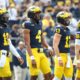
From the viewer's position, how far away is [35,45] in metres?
10.5

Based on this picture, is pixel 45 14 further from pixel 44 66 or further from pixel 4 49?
pixel 4 49

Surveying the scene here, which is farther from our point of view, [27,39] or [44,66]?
[44,66]

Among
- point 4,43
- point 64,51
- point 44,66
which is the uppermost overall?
point 4,43

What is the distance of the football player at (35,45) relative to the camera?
33.8ft

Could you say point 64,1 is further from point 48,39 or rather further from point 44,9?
point 48,39

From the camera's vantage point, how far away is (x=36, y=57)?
1039cm

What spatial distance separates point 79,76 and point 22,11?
8.78 meters

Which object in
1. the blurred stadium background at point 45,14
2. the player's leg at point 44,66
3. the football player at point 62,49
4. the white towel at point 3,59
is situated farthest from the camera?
the blurred stadium background at point 45,14

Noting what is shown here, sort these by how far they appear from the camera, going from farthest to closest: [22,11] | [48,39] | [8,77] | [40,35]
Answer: [22,11], [48,39], [40,35], [8,77]

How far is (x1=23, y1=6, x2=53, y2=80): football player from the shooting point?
405 inches

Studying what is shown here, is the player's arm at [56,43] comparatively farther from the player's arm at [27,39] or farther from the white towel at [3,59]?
the white towel at [3,59]

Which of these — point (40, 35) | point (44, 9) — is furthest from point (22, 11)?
point (40, 35)

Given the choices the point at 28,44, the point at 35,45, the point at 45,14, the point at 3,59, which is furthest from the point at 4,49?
the point at 45,14

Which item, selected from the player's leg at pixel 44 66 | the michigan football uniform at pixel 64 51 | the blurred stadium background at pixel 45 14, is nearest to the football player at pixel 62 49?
the michigan football uniform at pixel 64 51
